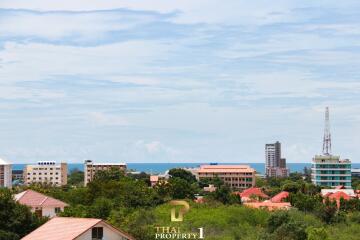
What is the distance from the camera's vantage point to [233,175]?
135 metres

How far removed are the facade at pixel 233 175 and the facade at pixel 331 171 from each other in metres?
22.1

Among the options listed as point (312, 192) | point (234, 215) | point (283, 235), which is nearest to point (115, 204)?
point (234, 215)

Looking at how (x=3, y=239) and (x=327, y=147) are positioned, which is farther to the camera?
(x=327, y=147)

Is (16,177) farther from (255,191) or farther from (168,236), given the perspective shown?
(168,236)

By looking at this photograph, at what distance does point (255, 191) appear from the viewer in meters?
85.3

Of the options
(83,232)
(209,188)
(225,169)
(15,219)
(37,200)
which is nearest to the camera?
(83,232)

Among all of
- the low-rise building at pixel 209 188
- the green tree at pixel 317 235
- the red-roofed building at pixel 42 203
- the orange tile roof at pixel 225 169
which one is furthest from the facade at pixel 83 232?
the orange tile roof at pixel 225 169

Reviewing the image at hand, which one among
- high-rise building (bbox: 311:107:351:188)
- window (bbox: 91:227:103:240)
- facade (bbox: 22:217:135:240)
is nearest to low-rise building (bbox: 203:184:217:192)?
high-rise building (bbox: 311:107:351:188)

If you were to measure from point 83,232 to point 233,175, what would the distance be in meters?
107

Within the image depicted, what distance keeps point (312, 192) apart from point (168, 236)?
38720mm

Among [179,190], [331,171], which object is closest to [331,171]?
[331,171]

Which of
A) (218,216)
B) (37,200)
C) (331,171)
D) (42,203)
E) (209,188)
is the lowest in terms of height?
(209,188)

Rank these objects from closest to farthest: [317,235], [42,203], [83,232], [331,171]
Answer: [83,232] → [317,235] → [42,203] → [331,171]

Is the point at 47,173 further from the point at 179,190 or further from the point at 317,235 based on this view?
the point at 317,235
